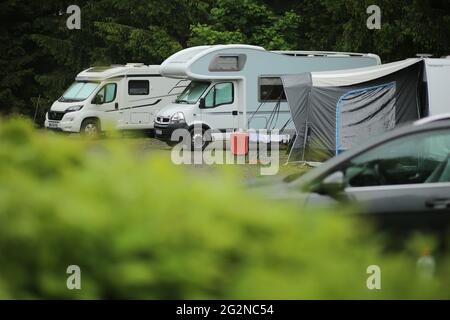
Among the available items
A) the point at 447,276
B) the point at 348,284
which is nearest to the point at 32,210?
the point at 348,284

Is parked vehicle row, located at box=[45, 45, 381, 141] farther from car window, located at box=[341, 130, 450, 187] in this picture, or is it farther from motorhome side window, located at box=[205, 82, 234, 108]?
car window, located at box=[341, 130, 450, 187]

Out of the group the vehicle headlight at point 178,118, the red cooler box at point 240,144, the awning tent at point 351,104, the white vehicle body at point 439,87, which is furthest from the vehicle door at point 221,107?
the white vehicle body at point 439,87

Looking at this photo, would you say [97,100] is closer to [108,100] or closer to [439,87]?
[108,100]

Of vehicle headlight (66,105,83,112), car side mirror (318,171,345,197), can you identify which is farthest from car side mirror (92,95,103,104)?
car side mirror (318,171,345,197)

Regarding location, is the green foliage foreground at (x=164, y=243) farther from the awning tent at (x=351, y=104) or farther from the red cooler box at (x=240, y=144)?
the red cooler box at (x=240, y=144)

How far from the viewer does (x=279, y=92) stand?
2244cm

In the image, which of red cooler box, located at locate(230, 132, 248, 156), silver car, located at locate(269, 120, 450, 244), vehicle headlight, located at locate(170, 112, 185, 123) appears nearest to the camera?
silver car, located at locate(269, 120, 450, 244)

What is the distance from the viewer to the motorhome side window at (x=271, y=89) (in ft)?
73.0

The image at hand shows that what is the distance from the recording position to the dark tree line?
32.0 m

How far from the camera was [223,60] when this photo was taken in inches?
859

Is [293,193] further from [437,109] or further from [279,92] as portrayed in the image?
[279,92]

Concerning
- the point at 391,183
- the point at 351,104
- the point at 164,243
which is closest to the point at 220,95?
the point at 351,104

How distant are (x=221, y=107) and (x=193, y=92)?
931 millimetres

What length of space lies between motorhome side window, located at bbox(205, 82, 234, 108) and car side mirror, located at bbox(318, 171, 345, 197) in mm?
16225
